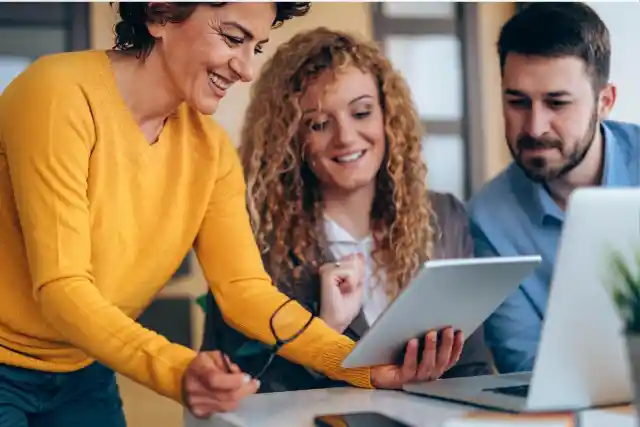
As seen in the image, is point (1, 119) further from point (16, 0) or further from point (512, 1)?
point (512, 1)

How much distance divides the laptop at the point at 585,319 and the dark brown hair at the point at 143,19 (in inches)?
34.0

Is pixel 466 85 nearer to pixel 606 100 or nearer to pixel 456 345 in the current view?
pixel 606 100

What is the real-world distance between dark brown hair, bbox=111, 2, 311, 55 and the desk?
68cm

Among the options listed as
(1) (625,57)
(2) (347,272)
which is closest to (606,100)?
(1) (625,57)

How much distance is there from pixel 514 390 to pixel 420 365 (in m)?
0.20

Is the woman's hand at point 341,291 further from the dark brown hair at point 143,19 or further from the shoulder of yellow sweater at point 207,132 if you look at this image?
the dark brown hair at point 143,19

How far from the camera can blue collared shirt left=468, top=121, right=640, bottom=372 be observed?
1.98m

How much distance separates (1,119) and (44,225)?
0.74ft

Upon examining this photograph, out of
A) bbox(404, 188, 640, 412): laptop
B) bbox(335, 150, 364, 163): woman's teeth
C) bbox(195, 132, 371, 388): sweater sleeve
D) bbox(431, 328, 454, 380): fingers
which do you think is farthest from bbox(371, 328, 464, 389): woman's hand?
bbox(335, 150, 364, 163): woman's teeth

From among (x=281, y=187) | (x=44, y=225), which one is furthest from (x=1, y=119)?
(x=281, y=187)

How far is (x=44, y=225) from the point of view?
4.68ft

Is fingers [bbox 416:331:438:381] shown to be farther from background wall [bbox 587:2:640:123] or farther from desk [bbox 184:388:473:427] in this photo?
background wall [bbox 587:2:640:123]

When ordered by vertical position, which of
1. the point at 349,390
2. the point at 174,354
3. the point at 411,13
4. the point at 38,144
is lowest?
the point at 349,390

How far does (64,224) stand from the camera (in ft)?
4.69
